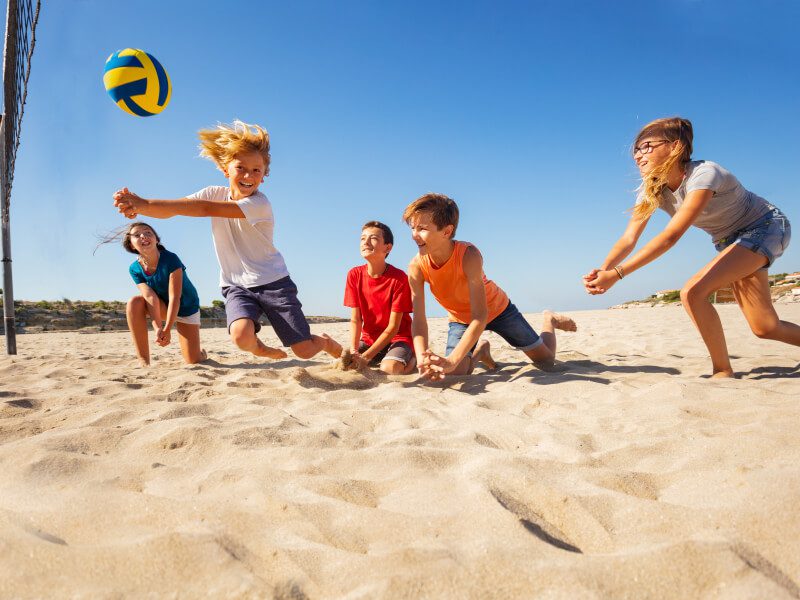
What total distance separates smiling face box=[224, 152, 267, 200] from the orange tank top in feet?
4.43

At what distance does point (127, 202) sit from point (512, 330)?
2811 millimetres

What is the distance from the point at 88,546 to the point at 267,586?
48 centimetres

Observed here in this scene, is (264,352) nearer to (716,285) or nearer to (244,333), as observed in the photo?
(244,333)

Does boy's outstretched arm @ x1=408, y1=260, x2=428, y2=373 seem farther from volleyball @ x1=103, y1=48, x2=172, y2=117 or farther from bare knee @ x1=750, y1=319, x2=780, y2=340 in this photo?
volleyball @ x1=103, y1=48, x2=172, y2=117

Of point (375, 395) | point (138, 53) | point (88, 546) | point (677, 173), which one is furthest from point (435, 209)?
point (138, 53)

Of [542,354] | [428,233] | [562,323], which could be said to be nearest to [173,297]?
[428,233]

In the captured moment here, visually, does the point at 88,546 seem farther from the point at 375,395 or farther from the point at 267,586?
the point at 375,395

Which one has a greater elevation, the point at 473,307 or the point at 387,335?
the point at 473,307

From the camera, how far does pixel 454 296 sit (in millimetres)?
3867

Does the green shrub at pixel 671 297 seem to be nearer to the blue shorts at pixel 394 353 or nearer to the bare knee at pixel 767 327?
the bare knee at pixel 767 327

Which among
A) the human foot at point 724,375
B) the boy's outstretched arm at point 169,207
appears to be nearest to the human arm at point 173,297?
the boy's outstretched arm at point 169,207

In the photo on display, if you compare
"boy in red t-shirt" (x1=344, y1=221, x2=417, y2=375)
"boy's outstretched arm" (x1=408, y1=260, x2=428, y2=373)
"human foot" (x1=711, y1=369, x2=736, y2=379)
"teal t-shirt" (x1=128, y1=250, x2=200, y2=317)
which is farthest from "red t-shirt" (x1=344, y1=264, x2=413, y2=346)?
"human foot" (x1=711, y1=369, x2=736, y2=379)

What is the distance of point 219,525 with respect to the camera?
1312 mm

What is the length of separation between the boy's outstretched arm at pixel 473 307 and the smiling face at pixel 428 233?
0.18 m
